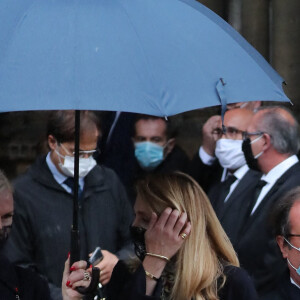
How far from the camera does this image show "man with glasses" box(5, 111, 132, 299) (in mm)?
4770

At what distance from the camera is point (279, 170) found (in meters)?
Answer: 5.42

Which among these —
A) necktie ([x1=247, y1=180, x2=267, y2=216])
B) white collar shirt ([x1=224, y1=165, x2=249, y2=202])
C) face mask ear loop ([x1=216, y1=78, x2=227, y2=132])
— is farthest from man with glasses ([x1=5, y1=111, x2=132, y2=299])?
face mask ear loop ([x1=216, y1=78, x2=227, y2=132])

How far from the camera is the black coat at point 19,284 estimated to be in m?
3.58

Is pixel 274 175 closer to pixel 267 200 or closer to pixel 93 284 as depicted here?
pixel 267 200

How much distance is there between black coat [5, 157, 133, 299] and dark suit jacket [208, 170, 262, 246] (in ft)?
2.03

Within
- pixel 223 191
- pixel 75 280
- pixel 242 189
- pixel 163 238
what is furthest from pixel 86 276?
pixel 223 191

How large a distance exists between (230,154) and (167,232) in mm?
2643

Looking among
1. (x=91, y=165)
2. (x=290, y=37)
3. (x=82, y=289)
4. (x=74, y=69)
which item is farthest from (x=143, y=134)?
(x=74, y=69)

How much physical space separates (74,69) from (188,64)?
429 mm

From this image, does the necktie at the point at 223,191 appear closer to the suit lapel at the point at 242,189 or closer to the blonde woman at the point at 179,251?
the suit lapel at the point at 242,189

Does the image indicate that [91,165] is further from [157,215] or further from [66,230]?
[157,215]

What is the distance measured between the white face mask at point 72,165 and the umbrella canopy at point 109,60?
1.90 metres

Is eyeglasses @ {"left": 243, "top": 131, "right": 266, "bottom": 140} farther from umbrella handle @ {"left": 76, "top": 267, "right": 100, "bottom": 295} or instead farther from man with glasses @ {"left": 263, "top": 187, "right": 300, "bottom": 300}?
umbrella handle @ {"left": 76, "top": 267, "right": 100, "bottom": 295}

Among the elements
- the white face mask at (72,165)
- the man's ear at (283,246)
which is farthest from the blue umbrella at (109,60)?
the white face mask at (72,165)
